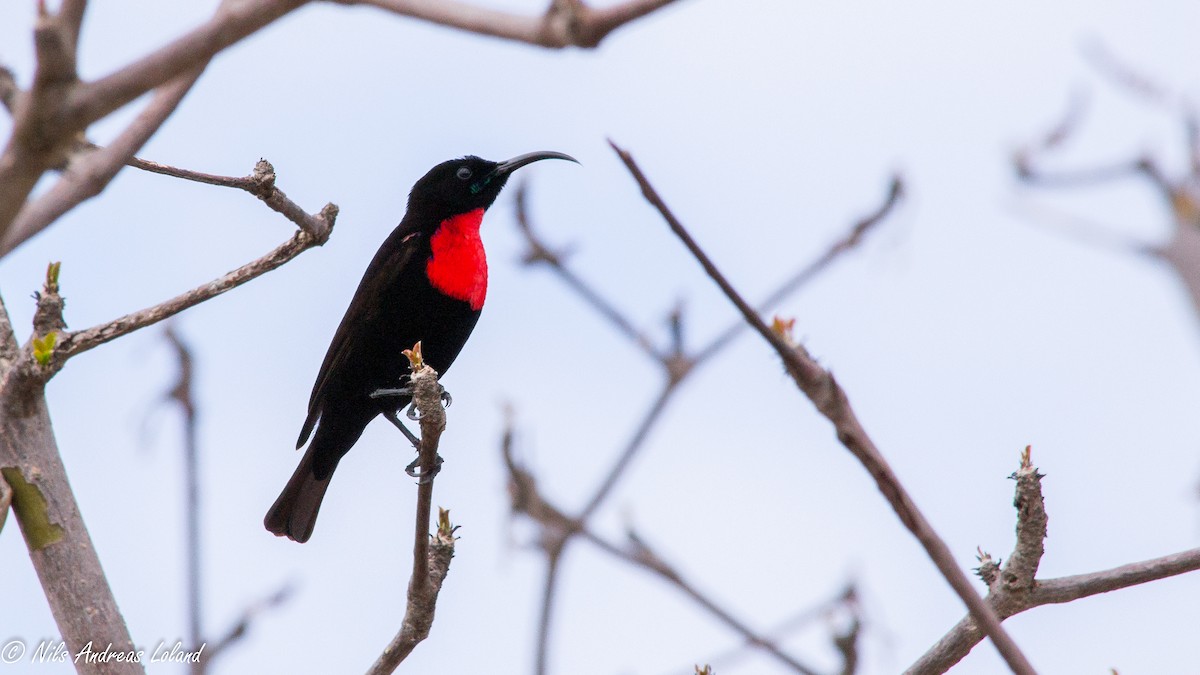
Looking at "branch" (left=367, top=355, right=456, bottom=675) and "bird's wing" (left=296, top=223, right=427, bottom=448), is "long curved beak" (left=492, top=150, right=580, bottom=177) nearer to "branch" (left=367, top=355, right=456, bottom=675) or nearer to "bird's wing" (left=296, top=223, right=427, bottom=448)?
"bird's wing" (left=296, top=223, right=427, bottom=448)

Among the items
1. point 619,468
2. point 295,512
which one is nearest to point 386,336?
point 295,512

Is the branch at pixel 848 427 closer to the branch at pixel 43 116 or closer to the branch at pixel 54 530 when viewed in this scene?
the branch at pixel 43 116

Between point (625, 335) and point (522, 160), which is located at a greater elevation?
point (522, 160)

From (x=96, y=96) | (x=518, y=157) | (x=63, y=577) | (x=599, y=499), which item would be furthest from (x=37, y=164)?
(x=518, y=157)

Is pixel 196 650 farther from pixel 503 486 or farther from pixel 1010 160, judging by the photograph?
pixel 1010 160

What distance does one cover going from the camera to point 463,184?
20.2 feet

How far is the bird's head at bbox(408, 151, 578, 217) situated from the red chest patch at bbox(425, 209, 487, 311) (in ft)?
0.53

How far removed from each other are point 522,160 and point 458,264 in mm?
1101

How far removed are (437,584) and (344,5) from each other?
92.5 inches

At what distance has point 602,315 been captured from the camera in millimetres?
2785

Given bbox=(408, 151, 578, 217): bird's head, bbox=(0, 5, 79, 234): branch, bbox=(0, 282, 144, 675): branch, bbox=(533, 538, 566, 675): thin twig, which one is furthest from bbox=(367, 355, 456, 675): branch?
bbox=(408, 151, 578, 217): bird's head

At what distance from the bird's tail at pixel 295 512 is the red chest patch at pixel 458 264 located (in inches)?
43.8

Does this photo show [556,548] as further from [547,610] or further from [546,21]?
[546,21]

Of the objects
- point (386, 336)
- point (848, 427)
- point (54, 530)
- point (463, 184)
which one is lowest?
point (848, 427)
